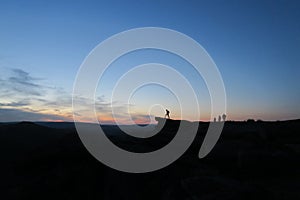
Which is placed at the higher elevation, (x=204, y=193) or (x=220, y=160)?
(x=220, y=160)

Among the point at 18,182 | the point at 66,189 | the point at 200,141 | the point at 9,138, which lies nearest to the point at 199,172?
the point at 200,141

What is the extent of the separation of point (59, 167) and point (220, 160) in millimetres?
7581

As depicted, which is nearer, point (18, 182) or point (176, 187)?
point (176, 187)

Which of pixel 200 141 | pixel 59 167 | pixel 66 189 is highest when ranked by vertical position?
pixel 200 141

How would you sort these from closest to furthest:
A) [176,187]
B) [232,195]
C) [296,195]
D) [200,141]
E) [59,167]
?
1. [232,195]
2. [296,195]
3. [176,187]
4. [59,167]
5. [200,141]

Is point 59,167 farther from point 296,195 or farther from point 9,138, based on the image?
point 296,195

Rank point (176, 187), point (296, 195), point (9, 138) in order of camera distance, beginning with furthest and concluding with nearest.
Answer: point (9, 138)
point (176, 187)
point (296, 195)

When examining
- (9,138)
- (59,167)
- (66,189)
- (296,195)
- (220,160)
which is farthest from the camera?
(9,138)

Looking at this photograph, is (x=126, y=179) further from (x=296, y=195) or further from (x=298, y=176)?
(x=298, y=176)

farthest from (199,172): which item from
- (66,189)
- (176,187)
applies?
(66,189)

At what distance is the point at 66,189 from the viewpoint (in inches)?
486

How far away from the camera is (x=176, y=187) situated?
11.6 metres

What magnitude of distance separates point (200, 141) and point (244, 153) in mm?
2956

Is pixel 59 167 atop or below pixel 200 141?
below
